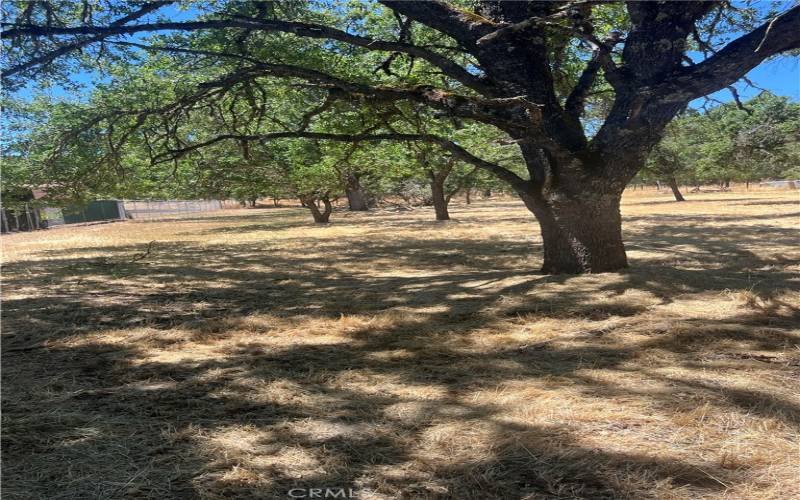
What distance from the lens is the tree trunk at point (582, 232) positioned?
250 inches

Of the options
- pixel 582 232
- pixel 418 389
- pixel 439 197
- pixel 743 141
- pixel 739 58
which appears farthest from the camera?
pixel 743 141

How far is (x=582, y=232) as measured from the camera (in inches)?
255

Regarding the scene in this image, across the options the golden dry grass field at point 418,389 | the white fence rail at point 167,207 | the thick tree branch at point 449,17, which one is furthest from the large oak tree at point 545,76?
the white fence rail at point 167,207

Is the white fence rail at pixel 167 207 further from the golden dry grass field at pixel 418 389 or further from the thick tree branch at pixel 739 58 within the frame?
the thick tree branch at pixel 739 58

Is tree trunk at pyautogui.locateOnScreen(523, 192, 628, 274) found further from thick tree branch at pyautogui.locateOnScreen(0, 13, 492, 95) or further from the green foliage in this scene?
the green foliage

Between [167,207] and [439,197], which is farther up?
[167,207]

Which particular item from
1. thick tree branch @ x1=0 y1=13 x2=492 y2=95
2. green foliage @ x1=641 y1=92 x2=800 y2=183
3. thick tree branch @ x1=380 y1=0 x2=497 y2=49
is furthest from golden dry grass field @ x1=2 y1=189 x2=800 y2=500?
green foliage @ x1=641 y1=92 x2=800 y2=183

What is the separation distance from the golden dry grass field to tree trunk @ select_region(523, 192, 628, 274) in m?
0.40

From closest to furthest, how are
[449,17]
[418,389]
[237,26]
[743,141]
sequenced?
[418,389], [237,26], [449,17], [743,141]

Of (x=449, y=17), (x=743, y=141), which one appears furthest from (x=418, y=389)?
(x=743, y=141)

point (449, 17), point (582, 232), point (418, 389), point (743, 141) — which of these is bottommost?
point (418, 389)

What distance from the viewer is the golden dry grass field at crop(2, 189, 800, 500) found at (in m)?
2.16

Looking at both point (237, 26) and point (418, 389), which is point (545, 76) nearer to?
point (237, 26)

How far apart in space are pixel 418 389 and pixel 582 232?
405 cm
